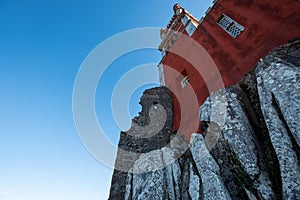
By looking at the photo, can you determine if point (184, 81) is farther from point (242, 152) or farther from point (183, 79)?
point (242, 152)

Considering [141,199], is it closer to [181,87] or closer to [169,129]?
[169,129]

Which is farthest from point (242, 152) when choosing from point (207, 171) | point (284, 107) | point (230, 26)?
point (230, 26)

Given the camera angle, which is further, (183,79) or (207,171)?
(183,79)

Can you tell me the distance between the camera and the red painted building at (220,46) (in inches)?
338

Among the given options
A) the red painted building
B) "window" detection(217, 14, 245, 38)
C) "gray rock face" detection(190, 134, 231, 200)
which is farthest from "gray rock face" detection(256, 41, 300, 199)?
"window" detection(217, 14, 245, 38)

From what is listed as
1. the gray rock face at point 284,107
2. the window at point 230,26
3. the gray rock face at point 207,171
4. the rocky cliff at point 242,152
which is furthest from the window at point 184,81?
the gray rock face at point 284,107

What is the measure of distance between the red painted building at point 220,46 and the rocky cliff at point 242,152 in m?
1.00

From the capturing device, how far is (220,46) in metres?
11.4

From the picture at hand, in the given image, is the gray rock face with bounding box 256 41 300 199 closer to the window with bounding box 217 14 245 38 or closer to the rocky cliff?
the rocky cliff

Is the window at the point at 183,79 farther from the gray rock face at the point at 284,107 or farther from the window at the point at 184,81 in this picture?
the gray rock face at the point at 284,107

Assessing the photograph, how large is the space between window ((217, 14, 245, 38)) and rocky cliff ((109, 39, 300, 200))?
3.63 meters

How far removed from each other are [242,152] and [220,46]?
721cm

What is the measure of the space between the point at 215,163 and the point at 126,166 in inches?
251

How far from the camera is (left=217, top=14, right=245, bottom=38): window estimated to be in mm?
10930
